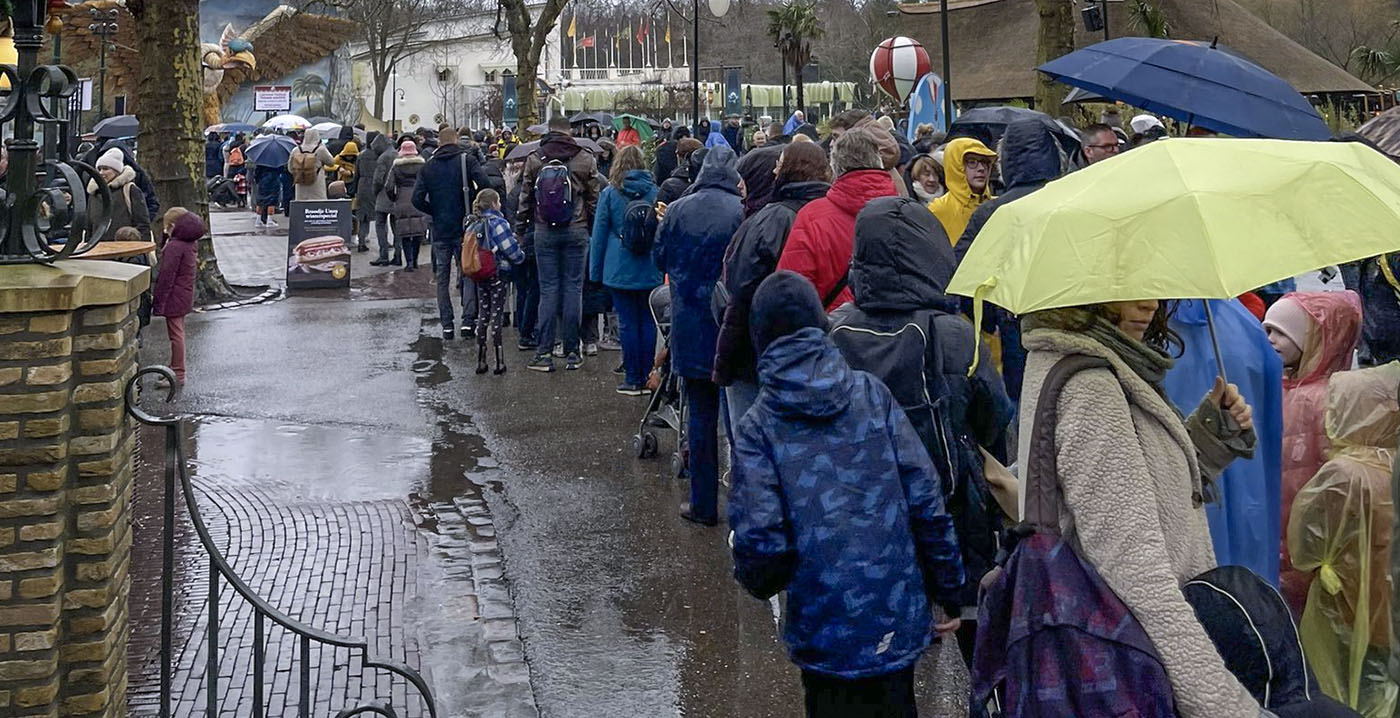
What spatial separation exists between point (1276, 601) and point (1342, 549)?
1.62 m

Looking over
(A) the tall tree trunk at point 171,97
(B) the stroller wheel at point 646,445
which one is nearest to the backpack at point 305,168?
(A) the tall tree trunk at point 171,97

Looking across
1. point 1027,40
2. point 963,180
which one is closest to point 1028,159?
point 963,180

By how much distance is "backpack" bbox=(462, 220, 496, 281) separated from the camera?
12.3 m

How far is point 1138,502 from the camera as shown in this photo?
3.16 metres

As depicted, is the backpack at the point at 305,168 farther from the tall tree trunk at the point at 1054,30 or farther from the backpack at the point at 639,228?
the backpack at the point at 639,228

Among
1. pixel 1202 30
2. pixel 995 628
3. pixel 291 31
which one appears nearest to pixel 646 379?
pixel 995 628

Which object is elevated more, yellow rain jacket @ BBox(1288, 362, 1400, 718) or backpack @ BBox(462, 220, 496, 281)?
backpack @ BBox(462, 220, 496, 281)

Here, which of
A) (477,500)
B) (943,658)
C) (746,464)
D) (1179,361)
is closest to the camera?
(746,464)

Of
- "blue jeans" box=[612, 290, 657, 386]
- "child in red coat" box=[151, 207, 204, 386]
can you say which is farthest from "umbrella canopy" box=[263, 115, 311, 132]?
"blue jeans" box=[612, 290, 657, 386]

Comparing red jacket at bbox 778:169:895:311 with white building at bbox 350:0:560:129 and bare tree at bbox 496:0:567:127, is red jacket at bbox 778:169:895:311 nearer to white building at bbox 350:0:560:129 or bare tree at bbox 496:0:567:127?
bare tree at bbox 496:0:567:127

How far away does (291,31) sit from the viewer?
64.7 m

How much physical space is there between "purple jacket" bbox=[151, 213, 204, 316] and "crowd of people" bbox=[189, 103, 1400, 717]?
544 centimetres

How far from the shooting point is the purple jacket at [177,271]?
38.8 ft

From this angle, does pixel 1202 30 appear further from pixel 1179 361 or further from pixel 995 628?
pixel 995 628
